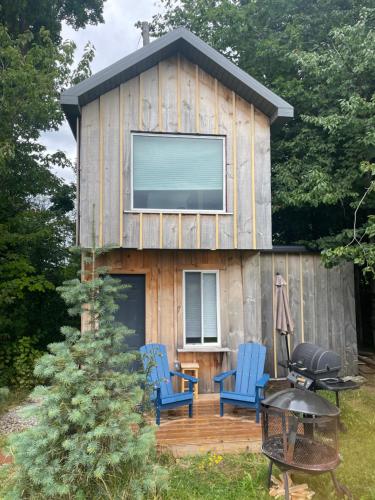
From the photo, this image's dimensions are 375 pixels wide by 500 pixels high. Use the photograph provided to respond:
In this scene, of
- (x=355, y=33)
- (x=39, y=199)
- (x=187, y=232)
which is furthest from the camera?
(x=39, y=199)

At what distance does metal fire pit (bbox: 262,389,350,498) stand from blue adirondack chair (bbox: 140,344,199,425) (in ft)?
4.97

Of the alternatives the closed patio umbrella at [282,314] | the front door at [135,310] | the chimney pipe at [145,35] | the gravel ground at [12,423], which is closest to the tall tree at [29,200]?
the gravel ground at [12,423]

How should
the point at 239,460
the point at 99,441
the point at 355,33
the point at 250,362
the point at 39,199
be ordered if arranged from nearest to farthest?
the point at 99,441 < the point at 239,460 < the point at 250,362 < the point at 355,33 < the point at 39,199

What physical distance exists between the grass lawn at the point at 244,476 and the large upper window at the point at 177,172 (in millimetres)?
3679

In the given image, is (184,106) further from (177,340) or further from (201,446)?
(201,446)

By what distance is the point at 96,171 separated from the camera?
621cm

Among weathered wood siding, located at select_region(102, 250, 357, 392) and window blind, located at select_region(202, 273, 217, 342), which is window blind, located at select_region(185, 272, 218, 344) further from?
weathered wood siding, located at select_region(102, 250, 357, 392)

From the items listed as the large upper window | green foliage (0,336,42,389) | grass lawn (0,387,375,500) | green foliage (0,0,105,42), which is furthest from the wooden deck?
green foliage (0,0,105,42)

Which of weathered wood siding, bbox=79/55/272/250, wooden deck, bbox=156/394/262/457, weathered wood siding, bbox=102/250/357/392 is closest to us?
wooden deck, bbox=156/394/262/457

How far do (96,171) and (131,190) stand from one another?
62 cm

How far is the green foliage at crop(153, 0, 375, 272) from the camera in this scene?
7883 millimetres

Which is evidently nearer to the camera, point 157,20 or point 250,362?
point 250,362

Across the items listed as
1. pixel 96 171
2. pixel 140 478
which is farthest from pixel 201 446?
pixel 96 171

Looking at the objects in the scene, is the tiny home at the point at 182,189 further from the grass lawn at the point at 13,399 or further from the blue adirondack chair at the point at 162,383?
the grass lawn at the point at 13,399
